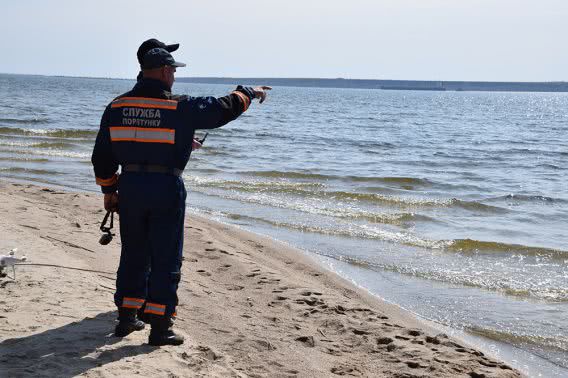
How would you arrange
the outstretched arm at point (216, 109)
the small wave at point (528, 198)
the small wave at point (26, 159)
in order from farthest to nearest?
the small wave at point (26, 159), the small wave at point (528, 198), the outstretched arm at point (216, 109)

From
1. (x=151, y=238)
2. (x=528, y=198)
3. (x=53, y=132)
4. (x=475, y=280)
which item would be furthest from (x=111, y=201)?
(x=53, y=132)

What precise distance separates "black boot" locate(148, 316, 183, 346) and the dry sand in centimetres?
6

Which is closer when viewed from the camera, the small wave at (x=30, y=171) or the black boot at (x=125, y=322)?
the black boot at (x=125, y=322)

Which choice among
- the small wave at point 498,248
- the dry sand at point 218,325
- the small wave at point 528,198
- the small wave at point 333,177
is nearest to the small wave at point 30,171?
the small wave at point 333,177

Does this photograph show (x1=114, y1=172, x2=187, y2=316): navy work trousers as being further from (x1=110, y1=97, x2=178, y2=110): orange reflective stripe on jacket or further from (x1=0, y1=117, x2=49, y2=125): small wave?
(x1=0, y1=117, x2=49, y2=125): small wave

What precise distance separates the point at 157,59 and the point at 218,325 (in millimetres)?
2238

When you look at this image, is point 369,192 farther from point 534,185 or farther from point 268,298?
point 268,298

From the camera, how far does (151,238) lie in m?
4.79

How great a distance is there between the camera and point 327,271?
28.3 feet

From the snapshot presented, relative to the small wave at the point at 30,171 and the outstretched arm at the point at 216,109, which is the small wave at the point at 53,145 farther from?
the outstretched arm at the point at 216,109

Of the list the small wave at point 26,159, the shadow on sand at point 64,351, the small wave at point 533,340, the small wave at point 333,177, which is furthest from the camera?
the small wave at point 26,159

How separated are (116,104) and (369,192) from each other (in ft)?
37.2

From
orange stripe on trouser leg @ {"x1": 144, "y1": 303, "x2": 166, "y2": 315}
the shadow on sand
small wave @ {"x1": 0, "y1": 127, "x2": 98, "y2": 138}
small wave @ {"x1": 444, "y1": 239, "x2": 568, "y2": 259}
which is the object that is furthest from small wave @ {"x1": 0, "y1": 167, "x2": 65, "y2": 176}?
orange stripe on trouser leg @ {"x1": 144, "y1": 303, "x2": 166, "y2": 315}

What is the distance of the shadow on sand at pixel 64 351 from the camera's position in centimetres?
434
